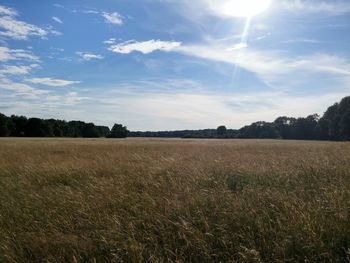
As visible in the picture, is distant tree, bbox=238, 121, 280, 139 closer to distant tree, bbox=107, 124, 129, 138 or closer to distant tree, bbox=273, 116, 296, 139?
distant tree, bbox=273, 116, 296, 139

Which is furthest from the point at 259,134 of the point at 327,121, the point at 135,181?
the point at 135,181

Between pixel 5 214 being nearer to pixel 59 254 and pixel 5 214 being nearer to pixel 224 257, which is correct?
pixel 59 254

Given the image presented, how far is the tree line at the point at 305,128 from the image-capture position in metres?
77.2

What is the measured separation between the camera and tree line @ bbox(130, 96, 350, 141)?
253 feet

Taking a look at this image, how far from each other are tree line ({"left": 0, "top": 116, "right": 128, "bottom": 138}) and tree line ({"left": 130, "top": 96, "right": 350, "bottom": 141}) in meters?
20.2

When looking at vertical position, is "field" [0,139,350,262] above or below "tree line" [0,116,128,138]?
below

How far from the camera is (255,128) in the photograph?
4429 inches

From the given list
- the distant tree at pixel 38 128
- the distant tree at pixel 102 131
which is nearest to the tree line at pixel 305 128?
the distant tree at pixel 102 131

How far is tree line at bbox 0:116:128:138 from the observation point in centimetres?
9360

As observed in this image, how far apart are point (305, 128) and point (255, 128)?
590 inches

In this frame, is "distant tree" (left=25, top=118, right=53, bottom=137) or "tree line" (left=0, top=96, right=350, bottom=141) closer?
"tree line" (left=0, top=96, right=350, bottom=141)

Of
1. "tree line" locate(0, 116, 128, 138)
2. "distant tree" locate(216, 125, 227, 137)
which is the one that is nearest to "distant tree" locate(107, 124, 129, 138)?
"tree line" locate(0, 116, 128, 138)

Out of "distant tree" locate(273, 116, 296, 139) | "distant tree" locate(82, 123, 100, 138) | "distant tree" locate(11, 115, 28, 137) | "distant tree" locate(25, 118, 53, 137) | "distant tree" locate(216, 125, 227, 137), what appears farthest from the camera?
"distant tree" locate(216, 125, 227, 137)

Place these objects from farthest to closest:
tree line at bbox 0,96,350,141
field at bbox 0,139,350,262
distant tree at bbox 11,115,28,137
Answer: distant tree at bbox 11,115,28,137 < tree line at bbox 0,96,350,141 < field at bbox 0,139,350,262
